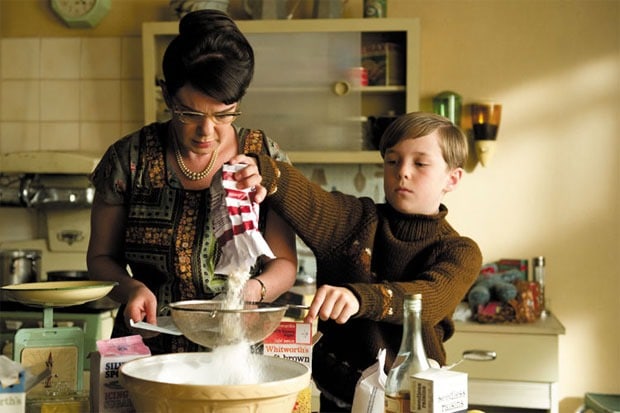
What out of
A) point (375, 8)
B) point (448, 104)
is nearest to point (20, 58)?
point (375, 8)

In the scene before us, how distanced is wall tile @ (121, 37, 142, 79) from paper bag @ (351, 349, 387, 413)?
2.97m

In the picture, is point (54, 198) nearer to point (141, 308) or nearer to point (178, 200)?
point (178, 200)

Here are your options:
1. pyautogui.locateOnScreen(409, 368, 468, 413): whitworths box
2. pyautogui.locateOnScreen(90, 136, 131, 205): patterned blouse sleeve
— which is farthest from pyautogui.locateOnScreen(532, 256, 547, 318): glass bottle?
pyautogui.locateOnScreen(409, 368, 468, 413): whitworths box

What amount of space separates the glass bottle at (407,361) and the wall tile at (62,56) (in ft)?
10.4

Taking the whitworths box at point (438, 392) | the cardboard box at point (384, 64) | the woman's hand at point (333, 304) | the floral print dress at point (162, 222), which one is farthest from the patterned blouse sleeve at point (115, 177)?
the cardboard box at point (384, 64)

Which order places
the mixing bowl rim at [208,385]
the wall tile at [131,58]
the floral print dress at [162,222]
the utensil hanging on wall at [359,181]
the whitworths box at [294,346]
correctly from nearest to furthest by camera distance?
1. the mixing bowl rim at [208,385]
2. the whitworths box at [294,346]
3. the floral print dress at [162,222]
4. the utensil hanging on wall at [359,181]
5. the wall tile at [131,58]

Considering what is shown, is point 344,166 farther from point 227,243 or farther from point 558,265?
point 227,243

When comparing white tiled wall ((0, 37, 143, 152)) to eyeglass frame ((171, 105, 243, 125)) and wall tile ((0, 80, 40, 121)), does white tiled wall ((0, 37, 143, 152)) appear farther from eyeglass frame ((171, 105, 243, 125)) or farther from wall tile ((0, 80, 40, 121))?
eyeglass frame ((171, 105, 243, 125))

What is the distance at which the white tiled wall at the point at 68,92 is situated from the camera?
13.4 feet

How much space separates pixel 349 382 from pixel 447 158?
0.46 m

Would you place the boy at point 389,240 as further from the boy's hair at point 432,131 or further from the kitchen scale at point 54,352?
the kitchen scale at point 54,352

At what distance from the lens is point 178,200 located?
1.78 m

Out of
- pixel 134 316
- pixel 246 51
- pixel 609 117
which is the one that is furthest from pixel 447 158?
pixel 609 117

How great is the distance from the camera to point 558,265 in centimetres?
383
